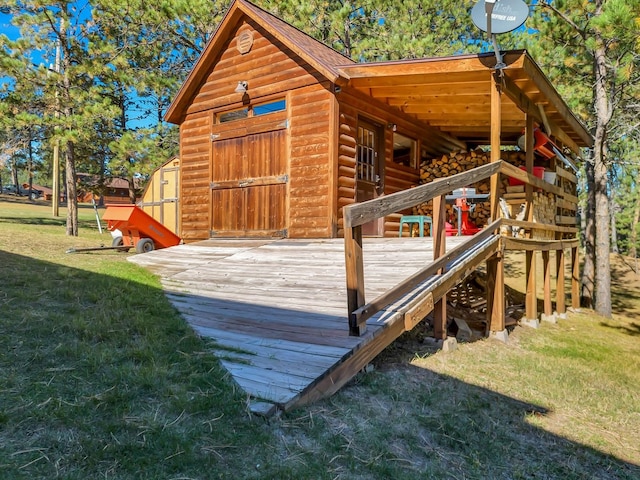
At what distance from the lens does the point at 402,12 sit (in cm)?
1518

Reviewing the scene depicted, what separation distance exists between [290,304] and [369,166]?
5.22 m

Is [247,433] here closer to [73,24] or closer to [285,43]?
[285,43]

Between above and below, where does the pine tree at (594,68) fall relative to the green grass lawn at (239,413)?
above

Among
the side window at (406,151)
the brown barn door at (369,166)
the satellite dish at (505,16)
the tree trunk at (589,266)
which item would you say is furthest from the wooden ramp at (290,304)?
the tree trunk at (589,266)

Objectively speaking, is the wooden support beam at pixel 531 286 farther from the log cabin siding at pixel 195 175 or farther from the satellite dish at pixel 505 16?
the log cabin siding at pixel 195 175

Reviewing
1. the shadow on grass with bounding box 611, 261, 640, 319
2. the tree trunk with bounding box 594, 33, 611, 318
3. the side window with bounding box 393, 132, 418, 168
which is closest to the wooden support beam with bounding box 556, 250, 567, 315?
the tree trunk with bounding box 594, 33, 611, 318

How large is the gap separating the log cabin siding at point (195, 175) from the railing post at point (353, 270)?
7195mm

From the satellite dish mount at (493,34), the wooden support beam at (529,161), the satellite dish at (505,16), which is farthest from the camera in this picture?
the wooden support beam at (529,161)

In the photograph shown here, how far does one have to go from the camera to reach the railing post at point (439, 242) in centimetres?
452

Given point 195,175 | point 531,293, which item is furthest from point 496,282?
point 195,175

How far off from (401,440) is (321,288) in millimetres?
2432

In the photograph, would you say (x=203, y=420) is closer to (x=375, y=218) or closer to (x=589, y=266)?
(x=375, y=218)

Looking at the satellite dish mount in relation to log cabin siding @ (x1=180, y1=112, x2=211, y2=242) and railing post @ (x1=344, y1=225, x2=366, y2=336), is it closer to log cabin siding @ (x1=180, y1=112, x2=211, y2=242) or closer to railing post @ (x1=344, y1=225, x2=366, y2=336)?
railing post @ (x1=344, y1=225, x2=366, y2=336)

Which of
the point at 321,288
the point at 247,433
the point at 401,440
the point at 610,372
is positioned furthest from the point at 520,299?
→ the point at 247,433
